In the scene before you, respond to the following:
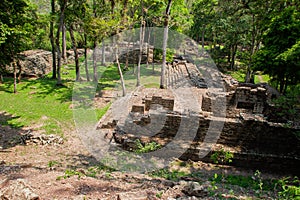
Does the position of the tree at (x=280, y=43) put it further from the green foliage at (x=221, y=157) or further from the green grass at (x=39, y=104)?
the green grass at (x=39, y=104)

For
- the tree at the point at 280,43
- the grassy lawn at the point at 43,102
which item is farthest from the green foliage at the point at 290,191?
the grassy lawn at the point at 43,102

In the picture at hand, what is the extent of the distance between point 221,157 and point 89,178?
455 cm

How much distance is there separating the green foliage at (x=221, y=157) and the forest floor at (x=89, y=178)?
245 mm

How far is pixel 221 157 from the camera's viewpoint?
25.7 feet

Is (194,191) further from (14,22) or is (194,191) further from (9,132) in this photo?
(14,22)

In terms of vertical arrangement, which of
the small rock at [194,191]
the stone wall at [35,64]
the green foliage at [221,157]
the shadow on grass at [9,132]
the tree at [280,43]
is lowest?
the shadow on grass at [9,132]

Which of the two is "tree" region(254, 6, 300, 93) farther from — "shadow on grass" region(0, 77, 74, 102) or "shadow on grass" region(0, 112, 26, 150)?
"shadow on grass" region(0, 112, 26, 150)

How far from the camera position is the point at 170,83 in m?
17.8

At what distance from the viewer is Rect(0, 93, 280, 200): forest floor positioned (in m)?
4.65

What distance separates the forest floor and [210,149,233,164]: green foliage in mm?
245

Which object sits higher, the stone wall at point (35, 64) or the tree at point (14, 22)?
the tree at point (14, 22)

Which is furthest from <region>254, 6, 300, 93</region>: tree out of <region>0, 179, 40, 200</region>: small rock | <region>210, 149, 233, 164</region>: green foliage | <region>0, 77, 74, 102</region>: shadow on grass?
<region>0, 77, 74, 102</region>: shadow on grass

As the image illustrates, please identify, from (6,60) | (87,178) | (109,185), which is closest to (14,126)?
(6,60)

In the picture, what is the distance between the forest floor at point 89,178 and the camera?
183 inches
